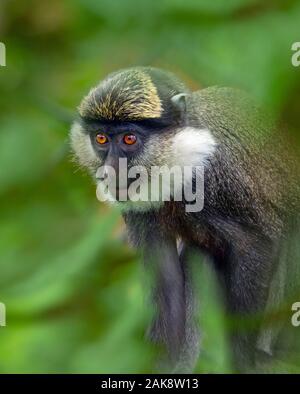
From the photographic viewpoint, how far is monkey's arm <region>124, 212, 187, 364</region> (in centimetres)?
259

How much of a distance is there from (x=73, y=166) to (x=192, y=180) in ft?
1.66

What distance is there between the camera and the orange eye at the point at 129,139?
2357 mm

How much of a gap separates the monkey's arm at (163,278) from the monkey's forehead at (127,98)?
0.47m

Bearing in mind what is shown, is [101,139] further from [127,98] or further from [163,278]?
[163,278]

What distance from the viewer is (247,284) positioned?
2443mm

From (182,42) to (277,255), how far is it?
118 cm

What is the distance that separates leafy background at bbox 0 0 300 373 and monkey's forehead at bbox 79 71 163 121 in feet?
0.50

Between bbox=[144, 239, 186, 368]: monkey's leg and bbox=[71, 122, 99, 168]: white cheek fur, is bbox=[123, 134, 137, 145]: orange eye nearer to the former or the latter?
bbox=[71, 122, 99, 168]: white cheek fur

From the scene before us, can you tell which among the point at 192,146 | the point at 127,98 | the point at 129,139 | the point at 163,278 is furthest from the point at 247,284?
the point at 127,98

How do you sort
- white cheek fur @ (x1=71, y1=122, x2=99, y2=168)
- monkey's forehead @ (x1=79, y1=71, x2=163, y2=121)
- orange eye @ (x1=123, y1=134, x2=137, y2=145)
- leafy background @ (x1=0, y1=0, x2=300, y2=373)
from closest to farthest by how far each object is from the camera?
1. leafy background @ (x1=0, y1=0, x2=300, y2=373)
2. monkey's forehead @ (x1=79, y1=71, x2=163, y2=121)
3. orange eye @ (x1=123, y1=134, x2=137, y2=145)
4. white cheek fur @ (x1=71, y1=122, x2=99, y2=168)

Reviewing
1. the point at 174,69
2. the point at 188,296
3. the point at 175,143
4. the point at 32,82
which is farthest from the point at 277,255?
the point at 32,82

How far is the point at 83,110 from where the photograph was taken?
2.38 m

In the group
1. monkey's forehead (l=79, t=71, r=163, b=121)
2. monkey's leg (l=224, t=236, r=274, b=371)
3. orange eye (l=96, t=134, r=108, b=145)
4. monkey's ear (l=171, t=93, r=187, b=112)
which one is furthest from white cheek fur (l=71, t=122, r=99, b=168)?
monkey's leg (l=224, t=236, r=274, b=371)
